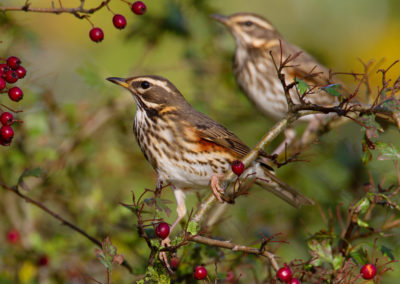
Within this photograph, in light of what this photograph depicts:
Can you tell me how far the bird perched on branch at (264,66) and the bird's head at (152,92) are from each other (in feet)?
4.49

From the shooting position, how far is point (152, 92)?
12.9 feet

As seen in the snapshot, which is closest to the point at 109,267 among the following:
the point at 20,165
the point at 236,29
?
the point at 20,165

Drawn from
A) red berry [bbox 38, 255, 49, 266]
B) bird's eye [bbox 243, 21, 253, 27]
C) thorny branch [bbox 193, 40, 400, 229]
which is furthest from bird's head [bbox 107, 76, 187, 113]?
bird's eye [bbox 243, 21, 253, 27]

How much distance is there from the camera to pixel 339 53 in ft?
26.4

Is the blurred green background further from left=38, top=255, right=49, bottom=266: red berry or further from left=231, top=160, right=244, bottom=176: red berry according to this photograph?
left=231, top=160, right=244, bottom=176: red berry

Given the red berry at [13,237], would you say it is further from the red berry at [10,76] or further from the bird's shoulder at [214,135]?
the red berry at [10,76]

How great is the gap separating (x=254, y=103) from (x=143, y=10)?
2584 mm

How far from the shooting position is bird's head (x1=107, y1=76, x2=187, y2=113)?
389 cm

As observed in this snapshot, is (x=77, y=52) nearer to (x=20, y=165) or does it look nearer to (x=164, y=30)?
(x=164, y=30)

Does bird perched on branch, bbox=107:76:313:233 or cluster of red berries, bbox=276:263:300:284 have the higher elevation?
cluster of red berries, bbox=276:263:300:284

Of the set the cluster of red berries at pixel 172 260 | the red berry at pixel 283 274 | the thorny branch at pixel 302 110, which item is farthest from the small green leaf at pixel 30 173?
the red berry at pixel 283 274

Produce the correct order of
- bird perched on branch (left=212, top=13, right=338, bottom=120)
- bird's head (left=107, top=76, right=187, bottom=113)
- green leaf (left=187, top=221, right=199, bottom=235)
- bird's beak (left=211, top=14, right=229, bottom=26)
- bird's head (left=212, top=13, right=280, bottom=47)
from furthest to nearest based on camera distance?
bird's head (left=212, top=13, right=280, bottom=47) → bird's beak (left=211, top=14, right=229, bottom=26) → bird perched on branch (left=212, top=13, right=338, bottom=120) → bird's head (left=107, top=76, right=187, bottom=113) → green leaf (left=187, top=221, right=199, bottom=235)

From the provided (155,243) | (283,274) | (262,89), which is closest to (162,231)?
(155,243)

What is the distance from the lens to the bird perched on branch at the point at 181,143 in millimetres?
3680
